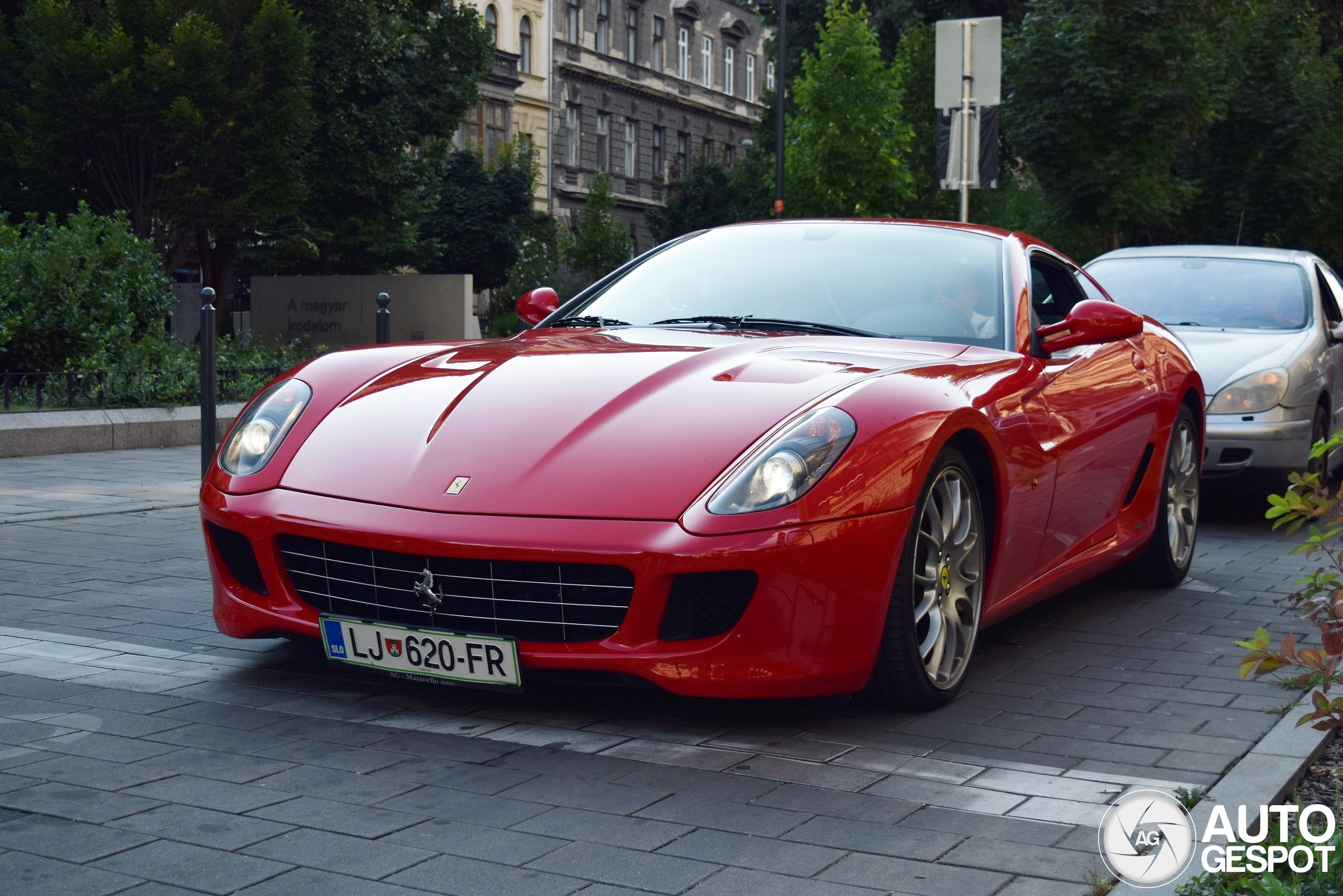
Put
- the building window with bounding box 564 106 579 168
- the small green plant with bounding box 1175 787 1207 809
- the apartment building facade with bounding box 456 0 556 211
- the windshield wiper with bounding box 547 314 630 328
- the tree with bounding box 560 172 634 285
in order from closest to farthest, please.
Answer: the small green plant with bounding box 1175 787 1207 809 < the windshield wiper with bounding box 547 314 630 328 < the tree with bounding box 560 172 634 285 < the apartment building facade with bounding box 456 0 556 211 < the building window with bounding box 564 106 579 168

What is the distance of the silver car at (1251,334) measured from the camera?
340 inches

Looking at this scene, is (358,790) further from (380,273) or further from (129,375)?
(380,273)

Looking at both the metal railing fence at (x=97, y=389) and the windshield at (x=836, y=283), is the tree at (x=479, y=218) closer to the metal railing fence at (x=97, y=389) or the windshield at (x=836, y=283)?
the metal railing fence at (x=97, y=389)

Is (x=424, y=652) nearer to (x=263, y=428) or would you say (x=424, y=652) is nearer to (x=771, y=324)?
(x=263, y=428)

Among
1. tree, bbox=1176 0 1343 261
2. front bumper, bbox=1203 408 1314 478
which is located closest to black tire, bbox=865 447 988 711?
front bumper, bbox=1203 408 1314 478

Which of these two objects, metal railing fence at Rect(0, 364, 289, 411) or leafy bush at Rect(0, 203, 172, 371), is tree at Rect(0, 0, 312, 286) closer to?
leafy bush at Rect(0, 203, 172, 371)

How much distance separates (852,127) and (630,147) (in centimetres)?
3356

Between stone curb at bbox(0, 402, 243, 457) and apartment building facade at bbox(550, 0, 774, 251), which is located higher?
apartment building facade at bbox(550, 0, 774, 251)

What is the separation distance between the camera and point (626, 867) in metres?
3.00

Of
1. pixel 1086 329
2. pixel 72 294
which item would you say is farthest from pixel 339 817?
pixel 72 294

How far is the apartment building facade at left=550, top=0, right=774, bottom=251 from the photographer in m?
57.0

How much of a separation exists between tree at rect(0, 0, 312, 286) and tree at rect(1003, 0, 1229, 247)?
9656 mm

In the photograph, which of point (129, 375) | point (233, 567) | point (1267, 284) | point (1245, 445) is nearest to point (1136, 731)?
point (233, 567)

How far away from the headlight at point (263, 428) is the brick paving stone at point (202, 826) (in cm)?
124
